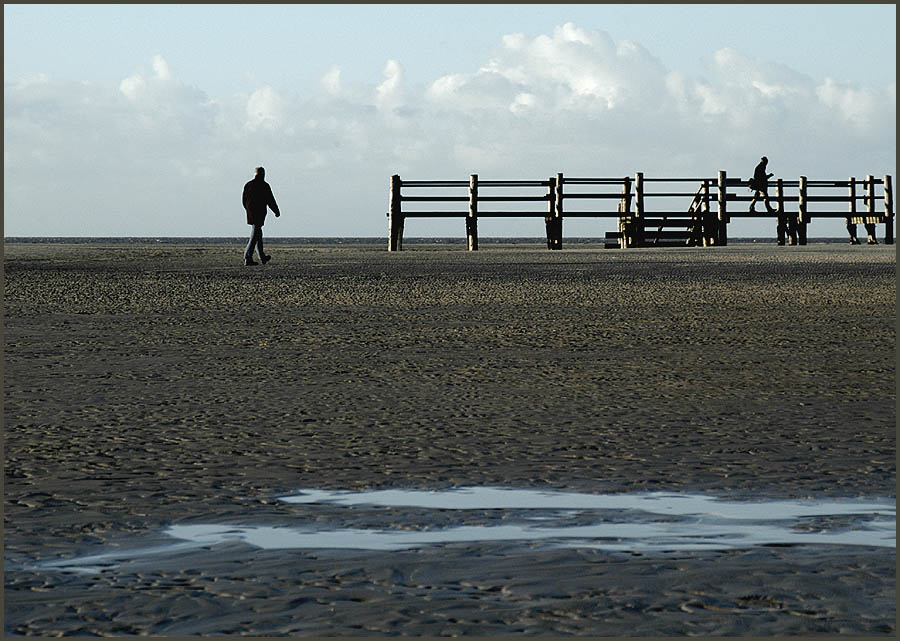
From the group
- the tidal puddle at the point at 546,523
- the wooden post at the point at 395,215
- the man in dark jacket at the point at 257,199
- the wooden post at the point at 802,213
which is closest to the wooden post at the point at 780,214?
the wooden post at the point at 802,213

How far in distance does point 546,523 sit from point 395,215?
1530 inches

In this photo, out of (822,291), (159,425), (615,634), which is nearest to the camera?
(615,634)

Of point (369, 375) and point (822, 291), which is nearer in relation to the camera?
point (369, 375)

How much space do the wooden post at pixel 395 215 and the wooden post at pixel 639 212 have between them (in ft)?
22.1

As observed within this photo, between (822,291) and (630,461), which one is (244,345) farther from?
(822,291)

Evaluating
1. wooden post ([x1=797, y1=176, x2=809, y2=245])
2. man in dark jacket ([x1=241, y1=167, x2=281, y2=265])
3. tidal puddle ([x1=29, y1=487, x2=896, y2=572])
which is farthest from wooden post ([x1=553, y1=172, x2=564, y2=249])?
tidal puddle ([x1=29, y1=487, x2=896, y2=572])

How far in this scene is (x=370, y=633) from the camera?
350 cm

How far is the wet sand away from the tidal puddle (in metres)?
0.11

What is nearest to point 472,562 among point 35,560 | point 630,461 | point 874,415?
point 35,560

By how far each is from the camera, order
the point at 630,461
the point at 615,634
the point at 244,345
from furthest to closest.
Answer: the point at 244,345
the point at 630,461
the point at 615,634

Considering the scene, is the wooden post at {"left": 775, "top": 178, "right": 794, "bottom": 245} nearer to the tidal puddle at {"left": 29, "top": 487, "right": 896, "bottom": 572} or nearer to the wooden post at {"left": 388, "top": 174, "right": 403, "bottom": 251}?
the wooden post at {"left": 388, "top": 174, "right": 403, "bottom": 251}

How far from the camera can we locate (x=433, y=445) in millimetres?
6508

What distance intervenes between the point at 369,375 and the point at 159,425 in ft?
7.48

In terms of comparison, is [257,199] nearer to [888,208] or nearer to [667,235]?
[667,235]
